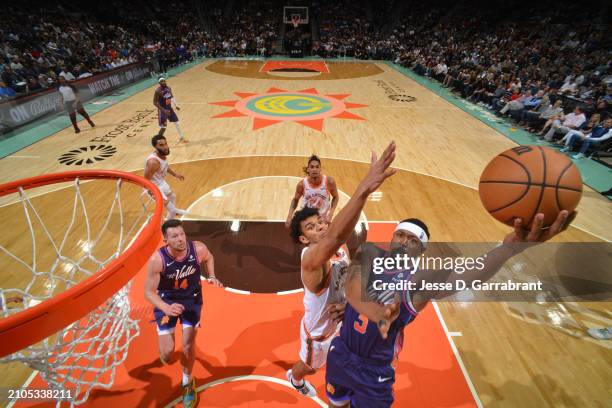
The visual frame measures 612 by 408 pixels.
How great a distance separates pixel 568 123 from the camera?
958 cm

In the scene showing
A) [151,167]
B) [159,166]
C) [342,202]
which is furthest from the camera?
[342,202]

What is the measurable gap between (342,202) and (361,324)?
175 inches

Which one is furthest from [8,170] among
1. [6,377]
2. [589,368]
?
[589,368]

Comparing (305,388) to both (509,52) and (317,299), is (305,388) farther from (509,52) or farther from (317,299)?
(509,52)

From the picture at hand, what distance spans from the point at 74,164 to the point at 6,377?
5.81 m

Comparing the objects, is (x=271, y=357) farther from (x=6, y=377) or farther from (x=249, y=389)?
(x=6, y=377)

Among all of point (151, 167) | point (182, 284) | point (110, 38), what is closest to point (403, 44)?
point (110, 38)

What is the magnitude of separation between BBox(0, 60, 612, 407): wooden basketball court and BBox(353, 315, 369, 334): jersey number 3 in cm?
144

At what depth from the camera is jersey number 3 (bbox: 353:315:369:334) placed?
90.1 inches

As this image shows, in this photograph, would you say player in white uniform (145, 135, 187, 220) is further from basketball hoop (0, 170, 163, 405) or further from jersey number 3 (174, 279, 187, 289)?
jersey number 3 (174, 279, 187, 289)

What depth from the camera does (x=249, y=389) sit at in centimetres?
337

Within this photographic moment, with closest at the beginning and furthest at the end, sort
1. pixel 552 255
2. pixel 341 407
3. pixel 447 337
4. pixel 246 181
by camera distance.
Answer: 1. pixel 341 407
2. pixel 447 337
3. pixel 552 255
4. pixel 246 181

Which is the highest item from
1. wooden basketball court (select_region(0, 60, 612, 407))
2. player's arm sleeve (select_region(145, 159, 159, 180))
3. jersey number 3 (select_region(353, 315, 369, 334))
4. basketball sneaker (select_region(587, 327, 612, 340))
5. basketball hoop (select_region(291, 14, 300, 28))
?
basketball hoop (select_region(291, 14, 300, 28))

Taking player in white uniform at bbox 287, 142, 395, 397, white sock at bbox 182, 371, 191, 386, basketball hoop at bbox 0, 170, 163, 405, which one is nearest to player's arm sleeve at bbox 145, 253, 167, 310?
basketball hoop at bbox 0, 170, 163, 405
